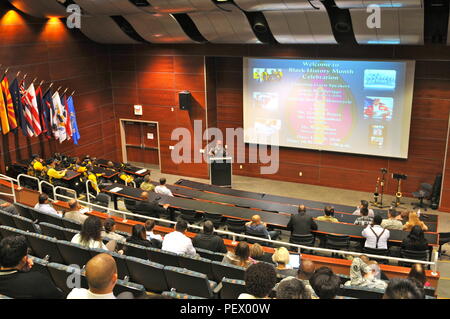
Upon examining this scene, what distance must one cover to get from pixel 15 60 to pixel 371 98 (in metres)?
9.32

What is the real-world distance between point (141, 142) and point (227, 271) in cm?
1050

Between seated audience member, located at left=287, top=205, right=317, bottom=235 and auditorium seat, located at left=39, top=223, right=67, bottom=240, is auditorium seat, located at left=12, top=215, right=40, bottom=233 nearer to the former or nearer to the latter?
auditorium seat, located at left=39, top=223, right=67, bottom=240

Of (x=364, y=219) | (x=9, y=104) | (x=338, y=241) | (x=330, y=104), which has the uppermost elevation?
(x=9, y=104)

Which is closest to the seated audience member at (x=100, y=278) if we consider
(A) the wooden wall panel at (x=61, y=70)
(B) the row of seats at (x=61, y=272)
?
(B) the row of seats at (x=61, y=272)

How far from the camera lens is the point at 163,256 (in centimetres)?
541

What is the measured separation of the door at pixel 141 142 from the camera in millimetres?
14656

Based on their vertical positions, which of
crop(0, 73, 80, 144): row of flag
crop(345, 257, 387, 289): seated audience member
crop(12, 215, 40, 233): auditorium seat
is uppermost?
crop(0, 73, 80, 144): row of flag

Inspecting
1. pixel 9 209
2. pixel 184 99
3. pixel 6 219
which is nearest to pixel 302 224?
pixel 6 219

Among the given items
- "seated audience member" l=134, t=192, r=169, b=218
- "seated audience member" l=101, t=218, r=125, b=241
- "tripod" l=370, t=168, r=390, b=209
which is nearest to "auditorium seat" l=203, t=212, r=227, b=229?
"seated audience member" l=134, t=192, r=169, b=218

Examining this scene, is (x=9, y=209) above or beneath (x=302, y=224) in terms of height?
above

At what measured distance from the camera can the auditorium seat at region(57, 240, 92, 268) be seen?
4984 mm

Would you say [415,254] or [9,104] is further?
[9,104]

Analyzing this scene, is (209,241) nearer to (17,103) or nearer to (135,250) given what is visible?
(135,250)

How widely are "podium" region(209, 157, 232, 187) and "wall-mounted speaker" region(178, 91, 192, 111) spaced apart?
191 cm
